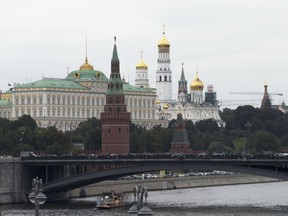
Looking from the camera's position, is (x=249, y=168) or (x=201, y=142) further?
(x=201, y=142)

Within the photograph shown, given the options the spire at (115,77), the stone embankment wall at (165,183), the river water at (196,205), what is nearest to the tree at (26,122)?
the spire at (115,77)

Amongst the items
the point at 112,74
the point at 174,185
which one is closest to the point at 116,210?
the point at 174,185

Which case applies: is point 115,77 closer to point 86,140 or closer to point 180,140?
point 86,140

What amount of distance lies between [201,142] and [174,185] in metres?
57.6

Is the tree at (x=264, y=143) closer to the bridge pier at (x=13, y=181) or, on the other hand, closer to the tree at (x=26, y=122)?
the tree at (x=26, y=122)

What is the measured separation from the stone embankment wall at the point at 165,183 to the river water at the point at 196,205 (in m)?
2.33

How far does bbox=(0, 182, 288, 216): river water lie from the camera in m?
94.4

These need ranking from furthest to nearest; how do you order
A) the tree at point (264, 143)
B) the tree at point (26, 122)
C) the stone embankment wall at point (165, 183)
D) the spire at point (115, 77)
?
the tree at point (264, 143) < the tree at point (26, 122) < the spire at point (115, 77) < the stone embankment wall at point (165, 183)

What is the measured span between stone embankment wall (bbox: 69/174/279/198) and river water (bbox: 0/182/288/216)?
2.33 m

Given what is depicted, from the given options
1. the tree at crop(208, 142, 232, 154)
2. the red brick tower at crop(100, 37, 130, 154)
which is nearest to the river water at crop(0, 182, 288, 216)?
the red brick tower at crop(100, 37, 130, 154)

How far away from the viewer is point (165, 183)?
132750 millimetres

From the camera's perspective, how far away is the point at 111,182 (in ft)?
411

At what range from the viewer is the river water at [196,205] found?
94.4m

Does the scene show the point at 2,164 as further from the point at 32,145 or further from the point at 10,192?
the point at 32,145
